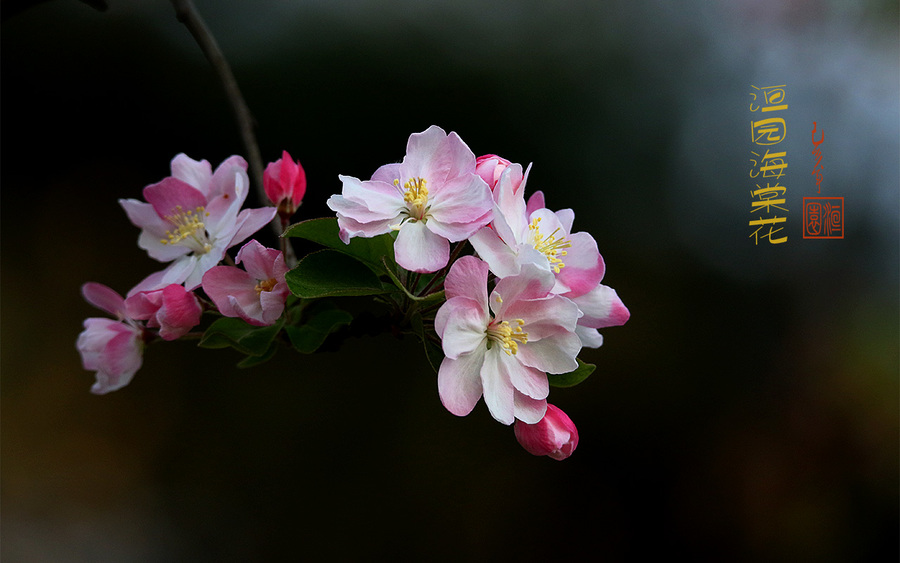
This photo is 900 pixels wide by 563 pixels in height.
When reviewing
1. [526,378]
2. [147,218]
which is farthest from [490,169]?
[147,218]

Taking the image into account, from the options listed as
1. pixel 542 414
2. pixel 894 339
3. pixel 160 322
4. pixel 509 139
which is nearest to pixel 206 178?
pixel 160 322

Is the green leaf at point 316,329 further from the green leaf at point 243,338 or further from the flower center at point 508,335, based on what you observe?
the flower center at point 508,335

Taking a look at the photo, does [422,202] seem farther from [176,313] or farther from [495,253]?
[176,313]

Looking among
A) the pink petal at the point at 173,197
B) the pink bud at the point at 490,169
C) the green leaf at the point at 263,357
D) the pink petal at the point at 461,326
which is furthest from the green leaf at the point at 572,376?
the pink petal at the point at 173,197

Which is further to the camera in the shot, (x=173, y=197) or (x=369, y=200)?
(x=173, y=197)

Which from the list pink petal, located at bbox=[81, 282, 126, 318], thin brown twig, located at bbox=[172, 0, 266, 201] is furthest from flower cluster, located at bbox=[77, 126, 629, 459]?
thin brown twig, located at bbox=[172, 0, 266, 201]

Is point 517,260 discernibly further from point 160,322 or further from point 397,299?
point 160,322

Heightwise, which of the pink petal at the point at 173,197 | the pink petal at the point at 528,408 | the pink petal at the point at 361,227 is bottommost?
the pink petal at the point at 528,408
